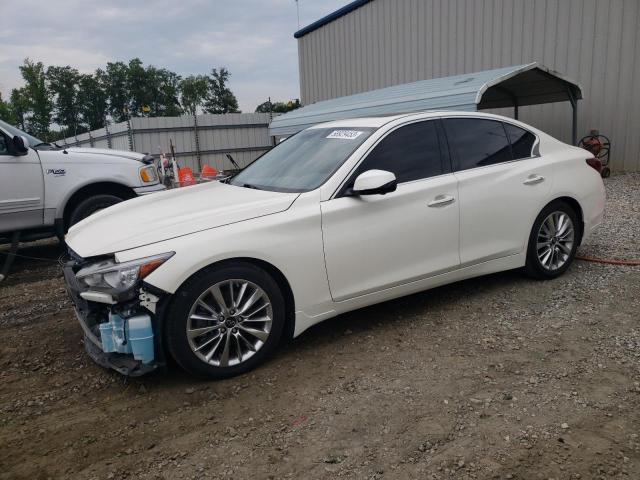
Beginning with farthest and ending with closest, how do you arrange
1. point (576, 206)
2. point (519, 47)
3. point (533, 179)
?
point (519, 47), point (576, 206), point (533, 179)

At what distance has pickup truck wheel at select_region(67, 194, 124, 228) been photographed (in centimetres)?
662

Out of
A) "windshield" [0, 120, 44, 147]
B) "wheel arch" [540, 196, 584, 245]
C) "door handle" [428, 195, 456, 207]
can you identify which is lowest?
"wheel arch" [540, 196, 584, 245]

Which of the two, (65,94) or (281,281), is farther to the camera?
(65,94)

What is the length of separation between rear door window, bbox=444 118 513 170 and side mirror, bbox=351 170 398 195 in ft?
3.08

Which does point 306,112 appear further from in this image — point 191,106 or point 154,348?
point 191,106

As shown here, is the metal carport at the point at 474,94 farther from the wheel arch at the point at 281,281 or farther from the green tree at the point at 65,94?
the green tree at the point at 65,94

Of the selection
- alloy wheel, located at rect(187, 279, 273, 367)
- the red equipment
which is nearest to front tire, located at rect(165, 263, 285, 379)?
alloy wheel, located at rect(187, 279, 273, 367)

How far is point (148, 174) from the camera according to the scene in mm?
7258

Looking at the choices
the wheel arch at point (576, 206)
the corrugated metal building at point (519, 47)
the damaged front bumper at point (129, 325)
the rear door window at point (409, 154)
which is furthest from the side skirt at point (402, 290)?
the corrugated metal building at point (519, 47)

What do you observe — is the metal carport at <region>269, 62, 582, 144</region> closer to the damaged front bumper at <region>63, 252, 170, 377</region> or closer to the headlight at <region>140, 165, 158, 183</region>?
the headlight at <region>140, 165, 158, 183</region>

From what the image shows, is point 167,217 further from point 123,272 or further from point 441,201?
point 441,201

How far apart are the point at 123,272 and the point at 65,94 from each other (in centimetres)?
7986

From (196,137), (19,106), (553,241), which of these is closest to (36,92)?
(19,106)

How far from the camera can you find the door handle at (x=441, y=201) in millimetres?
3959
